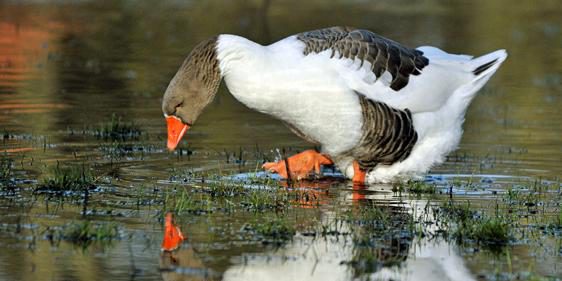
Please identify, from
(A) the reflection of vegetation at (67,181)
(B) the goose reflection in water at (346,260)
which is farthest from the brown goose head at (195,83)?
(B) the goose reflection in water at (346,260)

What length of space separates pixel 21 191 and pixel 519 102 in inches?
354

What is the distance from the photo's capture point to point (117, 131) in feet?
43.7

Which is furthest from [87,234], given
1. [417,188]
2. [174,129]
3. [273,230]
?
[417,188]

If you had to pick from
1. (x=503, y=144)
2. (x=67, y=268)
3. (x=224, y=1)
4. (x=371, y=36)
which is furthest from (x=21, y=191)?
(x=224, y=1)

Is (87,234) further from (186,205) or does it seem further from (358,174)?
(358,174)

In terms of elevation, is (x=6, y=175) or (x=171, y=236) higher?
(x=6, y=175)

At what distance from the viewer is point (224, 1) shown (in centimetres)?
3109

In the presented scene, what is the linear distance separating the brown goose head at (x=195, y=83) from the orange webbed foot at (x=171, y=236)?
4.12ft

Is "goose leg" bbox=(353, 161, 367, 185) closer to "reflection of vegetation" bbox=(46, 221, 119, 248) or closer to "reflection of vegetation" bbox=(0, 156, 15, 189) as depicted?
"reflection of vegetation" bbox=(0, 156, 15, 189)

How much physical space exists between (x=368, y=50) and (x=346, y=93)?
0.56m

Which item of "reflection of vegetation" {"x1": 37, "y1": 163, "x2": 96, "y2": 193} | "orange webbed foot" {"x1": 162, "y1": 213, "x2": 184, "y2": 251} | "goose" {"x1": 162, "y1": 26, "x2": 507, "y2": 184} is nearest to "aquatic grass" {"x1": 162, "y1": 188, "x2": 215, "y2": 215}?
"orange webbed foot" {"x1": 162, "y1": 213, "x2": 184, "y2": 251}

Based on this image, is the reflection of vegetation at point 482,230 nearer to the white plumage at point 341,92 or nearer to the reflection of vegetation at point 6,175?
the white plumage at point 341,92

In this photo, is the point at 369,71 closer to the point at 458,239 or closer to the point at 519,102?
the point at 458,239

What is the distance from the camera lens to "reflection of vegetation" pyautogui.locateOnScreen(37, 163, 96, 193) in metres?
9.86
